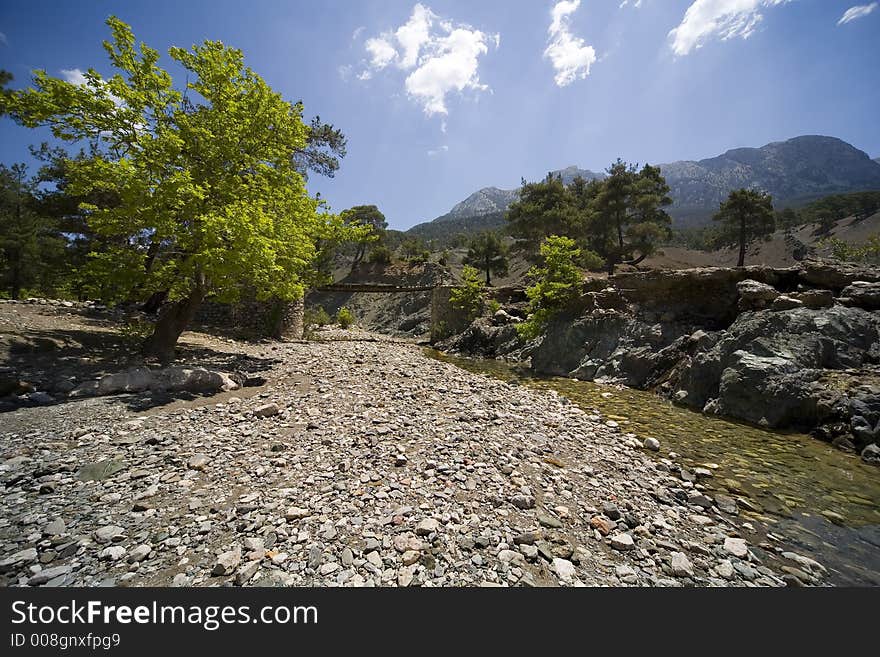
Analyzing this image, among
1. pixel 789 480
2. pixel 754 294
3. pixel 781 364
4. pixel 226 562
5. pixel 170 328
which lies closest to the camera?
pixel 226 562

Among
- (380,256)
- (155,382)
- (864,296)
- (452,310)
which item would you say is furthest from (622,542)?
(380,256)

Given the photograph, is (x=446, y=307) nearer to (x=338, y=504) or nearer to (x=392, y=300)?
(x=392, y=300)

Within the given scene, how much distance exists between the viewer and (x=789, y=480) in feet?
18.8

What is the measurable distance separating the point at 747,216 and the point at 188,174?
52.3 meters

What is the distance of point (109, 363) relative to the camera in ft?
29.9

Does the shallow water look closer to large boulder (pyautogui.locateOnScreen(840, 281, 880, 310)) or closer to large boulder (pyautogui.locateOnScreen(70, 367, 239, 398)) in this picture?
large boulder (pyautogui.locateOnScreen(840, 281, 880, 310))

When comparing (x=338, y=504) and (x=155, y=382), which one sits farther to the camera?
(x=155, y=382)

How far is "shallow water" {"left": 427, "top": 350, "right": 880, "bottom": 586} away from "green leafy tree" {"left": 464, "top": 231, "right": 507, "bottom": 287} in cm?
3880

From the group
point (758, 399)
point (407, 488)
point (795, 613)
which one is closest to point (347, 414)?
point (407, 488)

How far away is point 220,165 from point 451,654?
12466mm

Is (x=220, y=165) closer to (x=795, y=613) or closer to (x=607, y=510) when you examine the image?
(x=607, y=510)

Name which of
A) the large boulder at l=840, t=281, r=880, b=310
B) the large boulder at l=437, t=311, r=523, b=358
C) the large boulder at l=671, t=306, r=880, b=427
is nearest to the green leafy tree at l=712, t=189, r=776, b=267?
the large boulder at l=840, t=281, r=880, b=310

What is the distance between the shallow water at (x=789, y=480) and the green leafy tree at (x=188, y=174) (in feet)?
36.1

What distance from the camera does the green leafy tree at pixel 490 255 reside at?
154 ft
